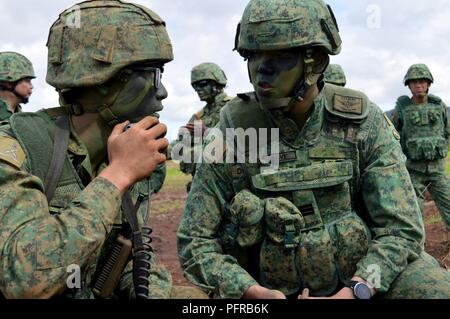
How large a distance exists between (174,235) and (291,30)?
9.25 meters

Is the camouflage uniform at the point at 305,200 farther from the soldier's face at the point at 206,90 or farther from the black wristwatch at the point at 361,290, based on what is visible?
the soldier's face at the point at 206,90

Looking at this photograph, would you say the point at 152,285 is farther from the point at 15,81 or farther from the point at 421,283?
the point at 15,81

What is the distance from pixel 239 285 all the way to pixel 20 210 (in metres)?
1.50

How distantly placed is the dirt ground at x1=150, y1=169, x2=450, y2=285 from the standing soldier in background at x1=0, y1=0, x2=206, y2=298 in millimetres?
5320

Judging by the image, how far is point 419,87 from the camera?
35.8 feet

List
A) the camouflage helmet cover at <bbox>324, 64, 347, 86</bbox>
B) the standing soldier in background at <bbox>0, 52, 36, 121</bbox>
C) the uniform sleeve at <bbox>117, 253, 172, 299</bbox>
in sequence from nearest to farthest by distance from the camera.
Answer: the uniform sleeve at <bbox>117, 253, 172, 299</bbox> < the camouflage helmet cover at <bbox>324, 64, 347, 86</bbox> < the standing soldier in background at <bbox>0, 52, 36, 121</bbox>

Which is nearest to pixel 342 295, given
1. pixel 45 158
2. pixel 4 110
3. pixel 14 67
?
pixel 45 158

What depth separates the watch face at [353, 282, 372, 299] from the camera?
3.55 m

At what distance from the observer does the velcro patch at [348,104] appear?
13.0ft

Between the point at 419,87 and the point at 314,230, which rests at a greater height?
the point at 419,87

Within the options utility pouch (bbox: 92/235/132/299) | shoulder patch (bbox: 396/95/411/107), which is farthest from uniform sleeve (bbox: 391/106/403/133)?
utility pouch (bbox: 92/235/132/299)

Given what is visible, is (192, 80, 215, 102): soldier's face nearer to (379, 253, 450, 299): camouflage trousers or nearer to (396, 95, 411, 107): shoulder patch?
(396, 95, 411, 107): shoulder patch

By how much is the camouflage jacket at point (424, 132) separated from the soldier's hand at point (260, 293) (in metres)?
7.55

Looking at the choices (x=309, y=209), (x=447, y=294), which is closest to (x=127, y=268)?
(x=309, y=209)
